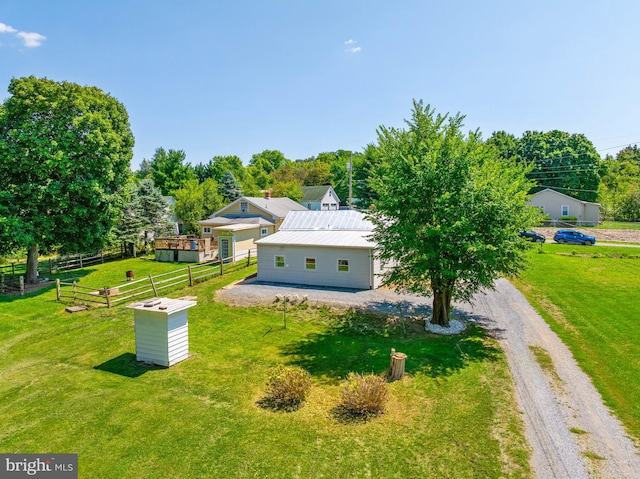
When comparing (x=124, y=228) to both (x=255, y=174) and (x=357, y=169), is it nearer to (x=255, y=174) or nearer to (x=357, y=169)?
(x=357, y=169)

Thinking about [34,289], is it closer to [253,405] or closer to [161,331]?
[161,331]

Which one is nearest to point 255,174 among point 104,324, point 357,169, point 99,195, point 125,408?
point 357,169

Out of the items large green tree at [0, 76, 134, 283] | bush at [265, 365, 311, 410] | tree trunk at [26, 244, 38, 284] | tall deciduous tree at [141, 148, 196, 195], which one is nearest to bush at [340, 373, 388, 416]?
bush at [265, 365, 311, 410]

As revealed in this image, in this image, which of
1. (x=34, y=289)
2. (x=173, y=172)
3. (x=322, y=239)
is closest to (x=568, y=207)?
(x=322, y=239)

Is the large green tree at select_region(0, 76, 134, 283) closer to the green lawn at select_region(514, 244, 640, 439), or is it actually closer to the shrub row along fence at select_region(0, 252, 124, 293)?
the shrub row along fence at select_region(0, 252, 124, 293)

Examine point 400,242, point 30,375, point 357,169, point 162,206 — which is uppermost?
point 357,169

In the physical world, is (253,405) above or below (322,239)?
below

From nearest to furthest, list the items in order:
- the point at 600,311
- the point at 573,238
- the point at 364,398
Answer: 1. the point at 364,398
2. the point at 600,311
3. the point at 573,238
